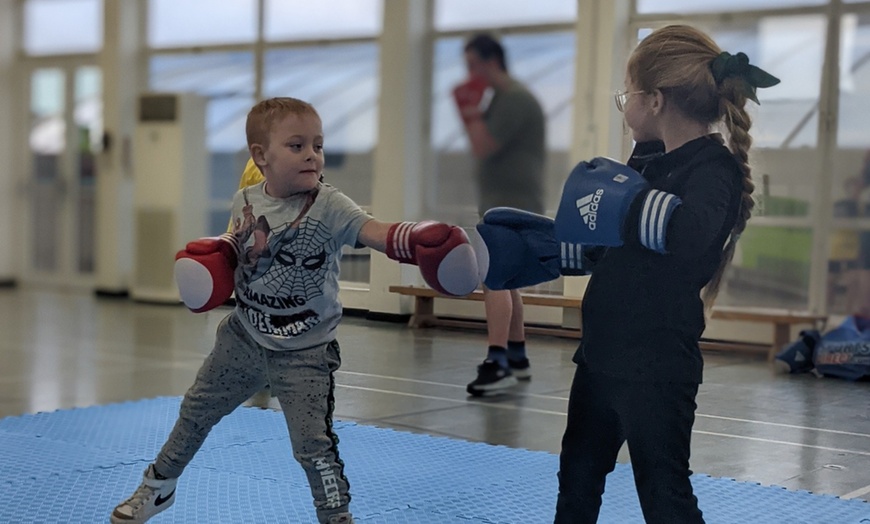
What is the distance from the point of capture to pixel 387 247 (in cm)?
193

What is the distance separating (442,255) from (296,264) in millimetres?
396

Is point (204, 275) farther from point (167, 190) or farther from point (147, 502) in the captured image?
point (167, 190)

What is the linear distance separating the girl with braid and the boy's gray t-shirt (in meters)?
0.55

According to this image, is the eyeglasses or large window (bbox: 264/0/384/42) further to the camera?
large window (bbox: 264/0/384/42)

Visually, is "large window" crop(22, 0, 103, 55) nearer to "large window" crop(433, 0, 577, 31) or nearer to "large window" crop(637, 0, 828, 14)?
"large window" crop(433, 0, 577, 31)

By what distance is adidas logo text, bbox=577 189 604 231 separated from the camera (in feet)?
5.41

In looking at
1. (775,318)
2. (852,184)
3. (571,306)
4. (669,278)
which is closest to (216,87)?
(852,184)

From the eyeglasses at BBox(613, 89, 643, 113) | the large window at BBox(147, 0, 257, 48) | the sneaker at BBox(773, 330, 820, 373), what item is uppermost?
the large window at BBox(147, 0, 257, 48)

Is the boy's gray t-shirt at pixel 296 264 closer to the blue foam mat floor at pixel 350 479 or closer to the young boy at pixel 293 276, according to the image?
the young boy at pixel 293 276

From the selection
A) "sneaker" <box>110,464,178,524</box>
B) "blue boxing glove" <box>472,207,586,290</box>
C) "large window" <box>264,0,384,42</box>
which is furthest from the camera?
"large window" <box>264,0,384,42</box>

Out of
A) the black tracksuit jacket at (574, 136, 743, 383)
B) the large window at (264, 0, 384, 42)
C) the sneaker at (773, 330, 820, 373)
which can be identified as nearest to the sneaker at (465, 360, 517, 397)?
the sneaker at (773, 330, 820, 373)

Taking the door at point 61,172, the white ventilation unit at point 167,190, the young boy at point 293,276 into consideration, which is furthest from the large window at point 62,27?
the young boy at point 293,276

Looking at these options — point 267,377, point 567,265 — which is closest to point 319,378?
point 267,377

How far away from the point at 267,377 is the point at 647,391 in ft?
2.61
